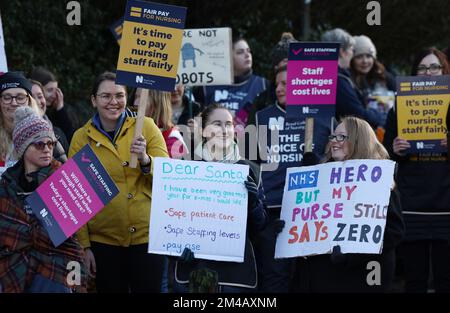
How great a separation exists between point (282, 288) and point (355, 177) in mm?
1207

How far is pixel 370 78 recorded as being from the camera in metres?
12.9

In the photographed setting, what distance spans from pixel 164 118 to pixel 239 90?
1993mm

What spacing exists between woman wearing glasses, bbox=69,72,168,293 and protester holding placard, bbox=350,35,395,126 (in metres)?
3.80

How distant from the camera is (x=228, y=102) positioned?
11727 mm

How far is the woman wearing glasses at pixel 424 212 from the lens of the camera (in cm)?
1023

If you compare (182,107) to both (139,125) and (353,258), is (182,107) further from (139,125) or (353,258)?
(353,258)

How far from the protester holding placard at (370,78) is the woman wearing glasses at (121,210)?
3803 millimetres

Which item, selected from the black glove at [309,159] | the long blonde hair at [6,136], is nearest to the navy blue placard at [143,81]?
the long blonde hair at [6,136]

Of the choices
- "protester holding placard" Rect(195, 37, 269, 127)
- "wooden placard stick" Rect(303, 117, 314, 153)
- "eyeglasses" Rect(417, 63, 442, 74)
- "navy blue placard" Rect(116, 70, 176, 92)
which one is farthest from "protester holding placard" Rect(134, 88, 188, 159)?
"eyeglasses" Rect(417, 63, 442, 74)

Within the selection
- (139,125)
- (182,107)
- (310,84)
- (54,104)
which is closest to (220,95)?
(182,107)

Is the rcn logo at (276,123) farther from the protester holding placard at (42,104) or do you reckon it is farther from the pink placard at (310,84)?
the protester holding placard at (42,104)

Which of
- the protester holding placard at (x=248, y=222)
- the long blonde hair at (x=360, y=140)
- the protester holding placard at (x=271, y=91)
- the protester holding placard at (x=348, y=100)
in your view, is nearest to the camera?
the protester holding placard at (x=248, y=222)

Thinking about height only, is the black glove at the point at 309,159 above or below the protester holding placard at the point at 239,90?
below

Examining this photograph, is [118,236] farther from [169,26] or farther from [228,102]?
[228,102]
